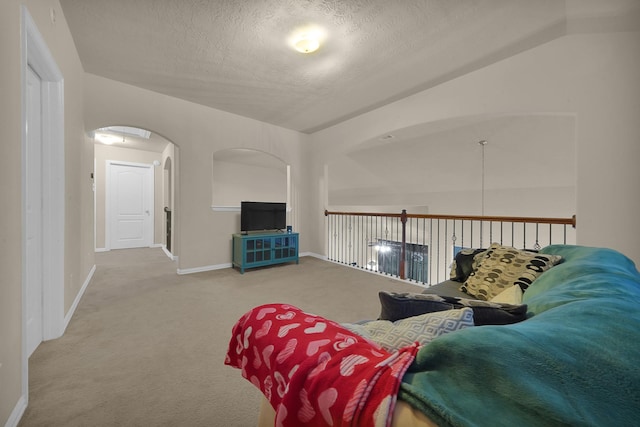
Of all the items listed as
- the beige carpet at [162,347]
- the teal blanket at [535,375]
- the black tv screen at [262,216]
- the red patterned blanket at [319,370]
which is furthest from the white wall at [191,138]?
the teal blanket at [535,375]

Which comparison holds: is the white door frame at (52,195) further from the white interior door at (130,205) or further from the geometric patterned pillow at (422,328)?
the white interior door at (130,205)

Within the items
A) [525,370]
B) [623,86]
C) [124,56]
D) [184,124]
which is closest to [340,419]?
[525,370]

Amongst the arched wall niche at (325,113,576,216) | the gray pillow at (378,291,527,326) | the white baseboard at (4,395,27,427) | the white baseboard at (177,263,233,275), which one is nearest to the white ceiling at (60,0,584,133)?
the arched wall niche at (325,113,576,216)

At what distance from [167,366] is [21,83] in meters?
1.81

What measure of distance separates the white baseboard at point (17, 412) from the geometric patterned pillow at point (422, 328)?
1708 mm

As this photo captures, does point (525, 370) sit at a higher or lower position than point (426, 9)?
lower

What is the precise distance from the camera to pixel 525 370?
0.41 meters

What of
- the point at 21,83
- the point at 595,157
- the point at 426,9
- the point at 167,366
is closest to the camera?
the point at 21,83

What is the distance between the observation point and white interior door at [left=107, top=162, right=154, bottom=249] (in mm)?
5871

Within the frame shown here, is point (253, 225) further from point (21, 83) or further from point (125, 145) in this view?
point (125, 145)

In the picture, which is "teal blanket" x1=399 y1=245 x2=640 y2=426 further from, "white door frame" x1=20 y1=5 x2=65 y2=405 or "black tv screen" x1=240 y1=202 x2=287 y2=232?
"black tv screen" x1=240 y1=202 x2=287 y2=232

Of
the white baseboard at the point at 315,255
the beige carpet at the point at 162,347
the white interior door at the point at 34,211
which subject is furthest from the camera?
the white baseboard at the point at 315,255

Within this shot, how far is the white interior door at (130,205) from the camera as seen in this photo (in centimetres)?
587

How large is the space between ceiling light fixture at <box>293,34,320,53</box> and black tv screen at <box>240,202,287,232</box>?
8.07ft
